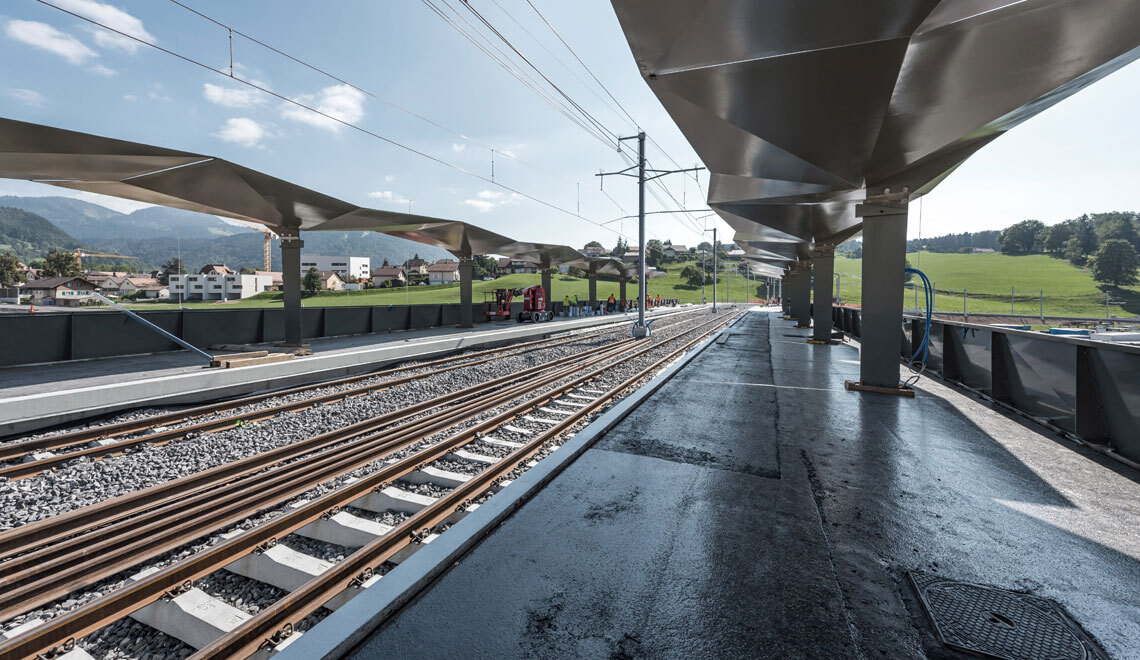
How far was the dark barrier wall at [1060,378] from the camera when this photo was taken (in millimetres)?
5273

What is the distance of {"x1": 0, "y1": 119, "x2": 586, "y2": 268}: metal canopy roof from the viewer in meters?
9.30

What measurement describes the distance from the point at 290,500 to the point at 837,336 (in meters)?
21.1

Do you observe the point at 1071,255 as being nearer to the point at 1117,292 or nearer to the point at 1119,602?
the point at 1117,292

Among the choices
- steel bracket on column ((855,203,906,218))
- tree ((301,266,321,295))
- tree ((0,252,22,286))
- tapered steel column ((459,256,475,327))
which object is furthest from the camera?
tree ((301,266,321,295))

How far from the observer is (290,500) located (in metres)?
5.36

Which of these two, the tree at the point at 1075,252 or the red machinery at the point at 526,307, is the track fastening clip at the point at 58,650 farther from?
the tree at the point at 1075,252

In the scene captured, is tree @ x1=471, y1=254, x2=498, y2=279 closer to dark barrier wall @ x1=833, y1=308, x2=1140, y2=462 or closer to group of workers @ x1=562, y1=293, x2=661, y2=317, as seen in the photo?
group of workers @ x1=562, y1=293, x2=661, y2=317

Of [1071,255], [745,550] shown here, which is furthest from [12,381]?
[1071,255]

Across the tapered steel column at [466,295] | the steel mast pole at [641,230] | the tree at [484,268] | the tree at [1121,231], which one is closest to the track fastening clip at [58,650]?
the steel mast pole at [641,230]

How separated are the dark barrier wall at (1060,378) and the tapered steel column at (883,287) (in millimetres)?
1459

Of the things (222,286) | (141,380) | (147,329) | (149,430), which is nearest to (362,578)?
(149,430)

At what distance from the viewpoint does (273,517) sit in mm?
4961

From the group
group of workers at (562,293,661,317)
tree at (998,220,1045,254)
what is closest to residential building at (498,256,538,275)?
group of workers at (562,293,661,317)

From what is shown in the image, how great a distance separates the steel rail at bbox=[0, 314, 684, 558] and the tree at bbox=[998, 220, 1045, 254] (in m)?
144
